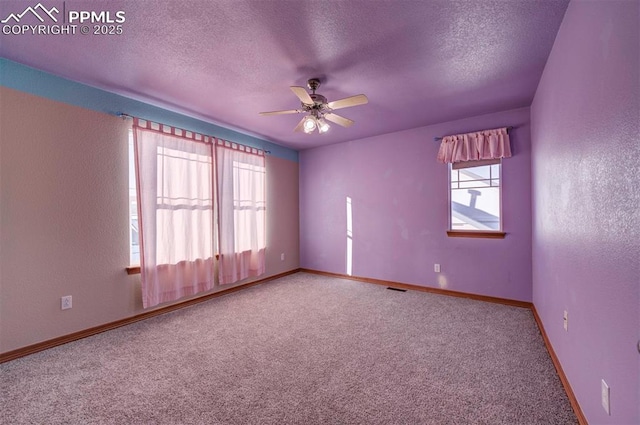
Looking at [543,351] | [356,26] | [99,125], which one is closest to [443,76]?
[356,26]

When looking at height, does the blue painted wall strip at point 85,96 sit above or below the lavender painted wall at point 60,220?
above

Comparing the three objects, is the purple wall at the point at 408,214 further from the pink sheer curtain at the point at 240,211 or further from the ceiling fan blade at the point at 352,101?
the ceiling fan blade at the point at 352,101

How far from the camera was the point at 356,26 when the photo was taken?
1.85 m

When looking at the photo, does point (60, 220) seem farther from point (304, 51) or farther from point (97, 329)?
point (304, 51)

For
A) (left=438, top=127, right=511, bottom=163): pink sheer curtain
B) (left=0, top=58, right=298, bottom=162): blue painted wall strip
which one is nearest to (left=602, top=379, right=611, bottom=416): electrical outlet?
(left=438, top=127, right=511, bottom=163): pink sheer curtain

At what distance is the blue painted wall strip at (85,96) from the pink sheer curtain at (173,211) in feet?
→ 0.56

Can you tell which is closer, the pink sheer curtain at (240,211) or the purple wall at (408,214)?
the purple wall at (408,214)

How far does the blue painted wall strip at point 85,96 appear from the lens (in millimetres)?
2248

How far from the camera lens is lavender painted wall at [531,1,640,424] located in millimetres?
974

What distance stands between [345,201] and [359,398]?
343 centimetres

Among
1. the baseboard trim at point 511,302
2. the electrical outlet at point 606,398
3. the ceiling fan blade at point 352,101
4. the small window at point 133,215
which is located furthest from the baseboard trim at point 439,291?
the small window at point 133,215

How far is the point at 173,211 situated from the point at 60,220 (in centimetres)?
100

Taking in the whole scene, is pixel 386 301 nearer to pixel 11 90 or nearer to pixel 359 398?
pixel 359 398

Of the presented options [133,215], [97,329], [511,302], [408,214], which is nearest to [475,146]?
[408,214]
